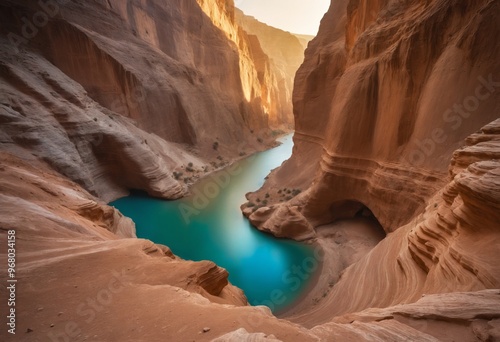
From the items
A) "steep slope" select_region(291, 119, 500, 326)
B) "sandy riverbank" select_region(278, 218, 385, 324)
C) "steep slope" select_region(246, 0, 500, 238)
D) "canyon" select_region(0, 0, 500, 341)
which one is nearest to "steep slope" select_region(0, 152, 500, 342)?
"canyon" select_region(0, 0, 500, 341)

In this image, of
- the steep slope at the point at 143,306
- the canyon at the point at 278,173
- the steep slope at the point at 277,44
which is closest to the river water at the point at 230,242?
the canyon at the point at 278,173

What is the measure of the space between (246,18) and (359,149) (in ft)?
262

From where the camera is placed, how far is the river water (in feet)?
31.1

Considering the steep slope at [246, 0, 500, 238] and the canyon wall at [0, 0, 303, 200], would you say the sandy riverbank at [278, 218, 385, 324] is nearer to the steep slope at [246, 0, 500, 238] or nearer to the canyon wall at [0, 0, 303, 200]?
the steep slope at [246, 0, 500, 238]

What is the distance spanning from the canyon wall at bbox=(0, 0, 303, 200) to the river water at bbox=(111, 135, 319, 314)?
1607mm

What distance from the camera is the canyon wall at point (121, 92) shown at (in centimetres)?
1204

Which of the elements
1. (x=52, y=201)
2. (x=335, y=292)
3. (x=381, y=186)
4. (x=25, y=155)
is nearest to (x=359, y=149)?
(x=381, y=186)

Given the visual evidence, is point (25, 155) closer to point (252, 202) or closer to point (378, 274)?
point (252, 202)

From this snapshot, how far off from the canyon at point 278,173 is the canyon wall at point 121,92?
12 cm

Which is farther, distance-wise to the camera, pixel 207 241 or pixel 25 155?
pixel 207 241

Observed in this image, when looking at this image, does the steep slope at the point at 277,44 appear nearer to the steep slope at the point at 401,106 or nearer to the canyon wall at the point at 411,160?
the steep slope at the point at 401,106

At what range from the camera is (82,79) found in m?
17.6

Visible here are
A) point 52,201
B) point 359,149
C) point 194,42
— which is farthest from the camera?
point 194,42

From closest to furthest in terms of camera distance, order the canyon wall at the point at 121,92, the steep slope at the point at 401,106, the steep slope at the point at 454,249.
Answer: the steep slope at the point at 454,249
the steep slope at the point at 401,106
the canyon wall at the point at 121,92
